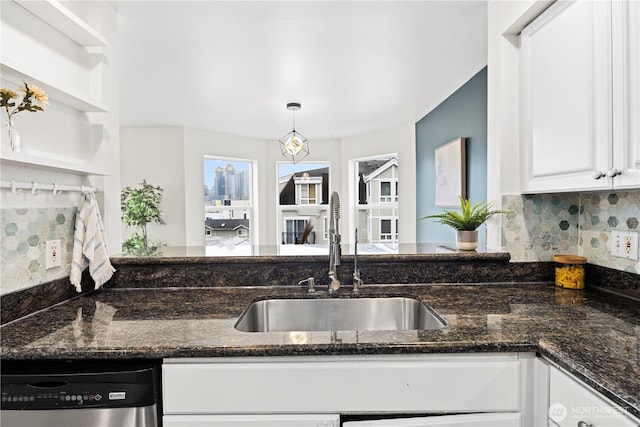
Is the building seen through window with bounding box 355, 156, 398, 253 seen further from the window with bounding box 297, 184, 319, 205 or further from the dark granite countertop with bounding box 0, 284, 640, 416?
the dark granite countertop with bounding box 0, 284, 640, 416

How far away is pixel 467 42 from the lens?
8.18 ft

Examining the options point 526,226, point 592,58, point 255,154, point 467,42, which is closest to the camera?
point 592,58

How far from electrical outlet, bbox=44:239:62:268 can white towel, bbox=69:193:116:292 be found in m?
0.05

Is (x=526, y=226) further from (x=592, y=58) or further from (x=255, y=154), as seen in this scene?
(x=255, y=154)

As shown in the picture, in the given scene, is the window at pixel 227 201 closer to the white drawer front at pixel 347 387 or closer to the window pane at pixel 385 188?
the window pane at pixel 385 188

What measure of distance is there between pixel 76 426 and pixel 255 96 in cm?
319

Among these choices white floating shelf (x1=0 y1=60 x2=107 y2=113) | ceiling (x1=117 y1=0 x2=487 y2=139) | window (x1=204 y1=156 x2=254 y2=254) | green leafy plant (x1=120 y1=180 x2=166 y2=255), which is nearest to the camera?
white floating shelf (x1=0 y1=60 x2=107 y2=113)

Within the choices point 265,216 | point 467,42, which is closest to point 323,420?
point 467,42

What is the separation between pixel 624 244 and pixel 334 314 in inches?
46.9

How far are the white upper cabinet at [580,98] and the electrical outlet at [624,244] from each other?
0.33 metres

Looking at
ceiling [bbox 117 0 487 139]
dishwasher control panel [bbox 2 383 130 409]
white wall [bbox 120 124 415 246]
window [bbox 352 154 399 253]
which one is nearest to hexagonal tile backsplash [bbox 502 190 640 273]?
ceiling [bbox 117 0 487 139]

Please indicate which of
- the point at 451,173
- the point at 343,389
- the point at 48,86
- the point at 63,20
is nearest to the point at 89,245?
the point at 48,86

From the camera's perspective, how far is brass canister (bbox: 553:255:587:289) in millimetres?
1700

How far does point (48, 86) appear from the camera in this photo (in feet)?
4.46
